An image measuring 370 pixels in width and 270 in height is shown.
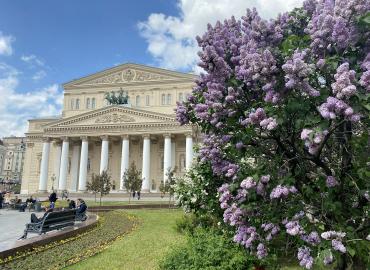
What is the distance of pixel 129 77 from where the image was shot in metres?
71.0

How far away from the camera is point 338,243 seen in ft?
12.2

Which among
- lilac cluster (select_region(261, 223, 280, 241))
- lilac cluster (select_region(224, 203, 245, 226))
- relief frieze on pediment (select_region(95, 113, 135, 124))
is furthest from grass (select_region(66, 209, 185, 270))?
relief frieze on pediment (select_region(95, 113, 135, 124))

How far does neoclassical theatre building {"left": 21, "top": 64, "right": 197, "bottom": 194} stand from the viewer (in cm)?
5806

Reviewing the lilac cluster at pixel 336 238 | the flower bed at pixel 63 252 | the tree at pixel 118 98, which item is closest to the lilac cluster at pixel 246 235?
the lilac cluster at pixel 336 238

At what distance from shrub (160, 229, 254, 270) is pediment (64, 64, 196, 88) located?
6251cm

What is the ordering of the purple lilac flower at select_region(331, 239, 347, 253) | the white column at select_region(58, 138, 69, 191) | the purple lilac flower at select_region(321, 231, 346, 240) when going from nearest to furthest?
the purple lilac flower at select_region(331, 239, 347, 253)
the purple lilac flower at select_region(321, 231, 346, 240)
the white column at select_region(58, 138, 69, 191)

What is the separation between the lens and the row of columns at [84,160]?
5691 cm

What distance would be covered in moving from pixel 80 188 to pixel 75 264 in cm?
5067

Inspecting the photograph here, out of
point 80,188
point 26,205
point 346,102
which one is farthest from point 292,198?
point 80,188

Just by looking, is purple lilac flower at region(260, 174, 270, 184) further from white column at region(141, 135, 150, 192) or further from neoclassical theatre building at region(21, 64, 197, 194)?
white column at region(141, 135, 150, 192)

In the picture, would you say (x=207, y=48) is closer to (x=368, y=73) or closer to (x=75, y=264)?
(x=368, y=73)

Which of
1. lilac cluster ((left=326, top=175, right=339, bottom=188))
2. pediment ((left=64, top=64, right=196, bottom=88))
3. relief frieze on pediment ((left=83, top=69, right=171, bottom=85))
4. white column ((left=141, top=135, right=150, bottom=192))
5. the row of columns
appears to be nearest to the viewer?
lilac cluster ((left=326, top=175, right=339, bottom=188))

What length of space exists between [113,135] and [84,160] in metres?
6.16

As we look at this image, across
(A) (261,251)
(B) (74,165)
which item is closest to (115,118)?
(B) (74,165)
